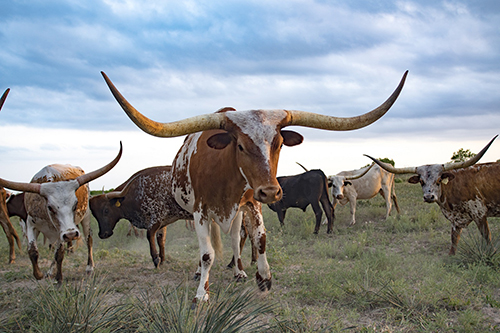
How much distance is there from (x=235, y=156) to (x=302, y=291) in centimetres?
196

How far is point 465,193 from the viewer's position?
711 centimetres

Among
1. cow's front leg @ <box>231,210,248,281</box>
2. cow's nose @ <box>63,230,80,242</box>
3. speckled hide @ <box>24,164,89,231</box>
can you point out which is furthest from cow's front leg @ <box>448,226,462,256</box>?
speckled hide @ <box>24,164,89,231</box>

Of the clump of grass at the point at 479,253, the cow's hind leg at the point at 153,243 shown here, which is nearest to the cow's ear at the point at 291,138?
the clump of grass at the point at 479,253

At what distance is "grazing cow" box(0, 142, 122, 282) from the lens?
18.1ft

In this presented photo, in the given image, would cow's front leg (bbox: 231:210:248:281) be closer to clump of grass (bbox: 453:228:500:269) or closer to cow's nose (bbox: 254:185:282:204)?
cow's nose (bbox: 254:185:282:204)

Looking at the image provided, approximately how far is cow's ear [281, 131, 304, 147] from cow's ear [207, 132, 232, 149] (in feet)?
1.92

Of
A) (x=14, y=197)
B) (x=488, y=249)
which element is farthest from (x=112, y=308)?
(x=14, y=197)

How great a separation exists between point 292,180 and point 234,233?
6537 millimetres

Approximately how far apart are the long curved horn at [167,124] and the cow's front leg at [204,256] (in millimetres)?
1228

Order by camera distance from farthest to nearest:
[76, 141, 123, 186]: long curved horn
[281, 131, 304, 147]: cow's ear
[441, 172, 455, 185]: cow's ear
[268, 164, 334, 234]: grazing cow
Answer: [268, 164, 334, 234]: grazing cow → [441, 172, 455, 185]: cow's ear → [76, 141, 123, 186]: long curved horn → [281, 131, 304, 147]: cow's ear

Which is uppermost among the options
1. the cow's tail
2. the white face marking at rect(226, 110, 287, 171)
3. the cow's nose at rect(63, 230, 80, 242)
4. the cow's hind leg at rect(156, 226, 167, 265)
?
the white face marking at rect(226, 110, 287, 171)

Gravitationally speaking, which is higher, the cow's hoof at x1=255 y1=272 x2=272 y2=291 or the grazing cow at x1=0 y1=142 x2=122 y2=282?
the grazing cow at x1=0 y1=142 x2=122 y2=282

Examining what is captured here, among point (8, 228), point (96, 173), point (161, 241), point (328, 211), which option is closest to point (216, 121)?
point (96, 173)

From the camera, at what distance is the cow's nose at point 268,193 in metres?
3.66
